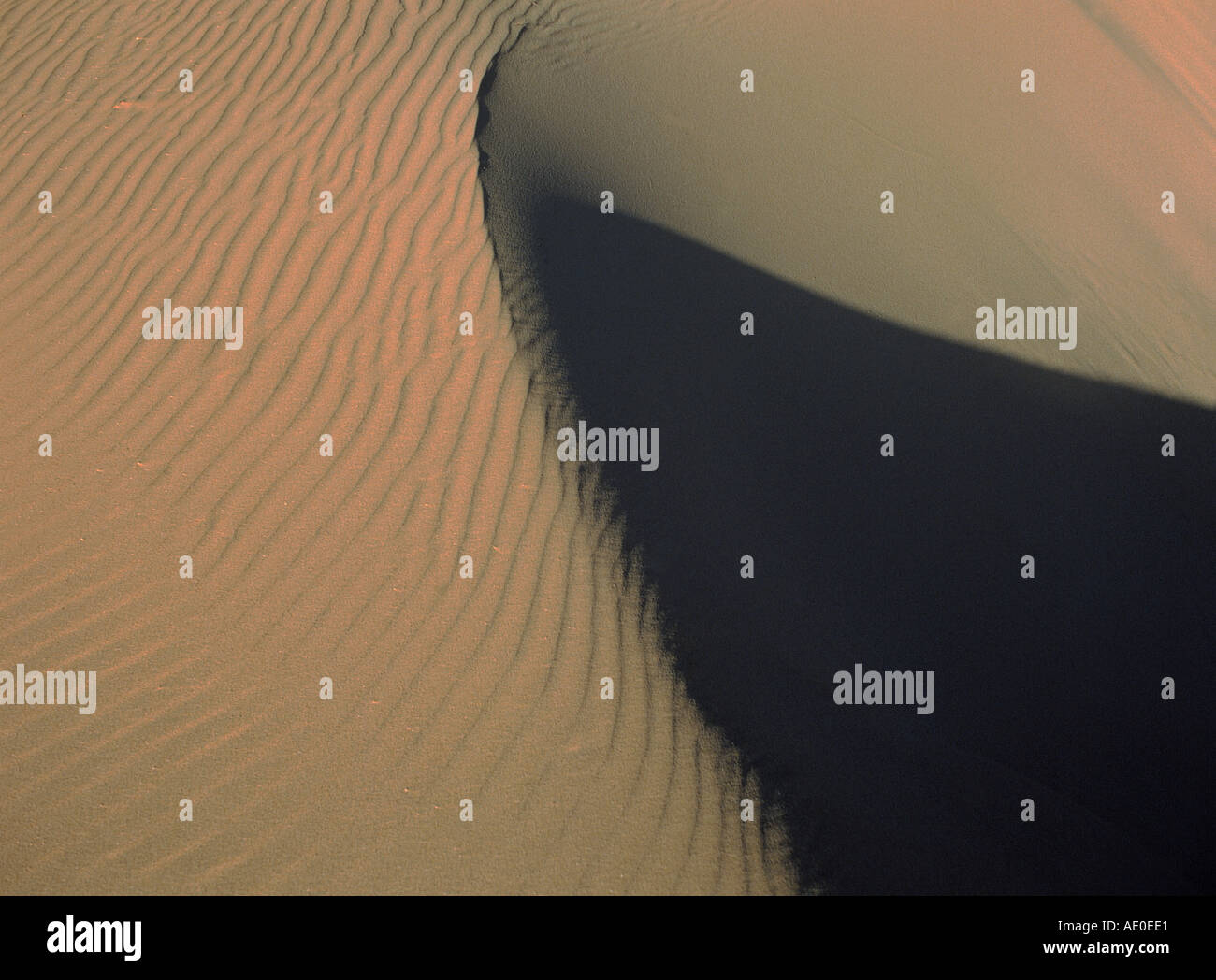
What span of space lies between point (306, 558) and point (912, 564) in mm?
3063

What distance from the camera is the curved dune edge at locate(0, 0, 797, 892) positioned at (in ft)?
10.7

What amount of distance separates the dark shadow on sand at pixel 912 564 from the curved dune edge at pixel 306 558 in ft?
1.22

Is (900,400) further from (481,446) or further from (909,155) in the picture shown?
(909,155)

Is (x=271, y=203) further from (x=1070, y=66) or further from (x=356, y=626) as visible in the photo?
(x=1070, y=66)

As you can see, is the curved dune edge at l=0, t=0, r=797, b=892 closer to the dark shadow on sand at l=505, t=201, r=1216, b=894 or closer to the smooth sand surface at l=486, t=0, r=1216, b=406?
the dark shadow on sand at l=505, t=201, r=1216, b=894

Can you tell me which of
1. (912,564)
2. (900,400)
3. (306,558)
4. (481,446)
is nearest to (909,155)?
(900,400)

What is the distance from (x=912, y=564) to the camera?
4.55 metres

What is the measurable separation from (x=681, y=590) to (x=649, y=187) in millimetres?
3698

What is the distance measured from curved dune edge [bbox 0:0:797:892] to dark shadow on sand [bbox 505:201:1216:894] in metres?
0.37

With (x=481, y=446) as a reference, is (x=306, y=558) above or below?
below

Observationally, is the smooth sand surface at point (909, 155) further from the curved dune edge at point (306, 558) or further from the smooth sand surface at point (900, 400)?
the curved dune edge at point (306, 558)

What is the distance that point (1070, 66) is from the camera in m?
9.32

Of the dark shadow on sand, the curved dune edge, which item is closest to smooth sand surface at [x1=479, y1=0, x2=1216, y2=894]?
the dark shadow on sand
